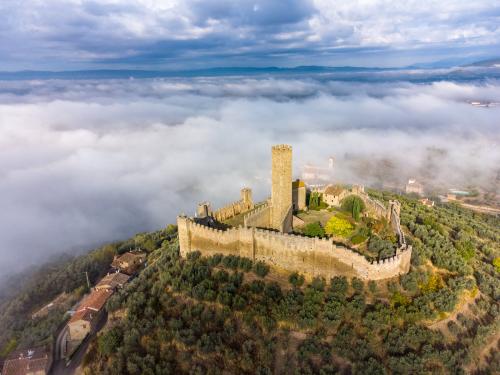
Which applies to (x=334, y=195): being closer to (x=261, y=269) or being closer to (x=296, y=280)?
(x=296, y=280)

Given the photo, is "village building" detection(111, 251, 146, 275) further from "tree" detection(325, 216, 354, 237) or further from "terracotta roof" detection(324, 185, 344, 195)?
"tree" detection(325, 216, 354, 237)

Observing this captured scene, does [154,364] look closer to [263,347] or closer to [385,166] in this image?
[263,347]

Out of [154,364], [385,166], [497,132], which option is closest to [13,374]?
[154,364]

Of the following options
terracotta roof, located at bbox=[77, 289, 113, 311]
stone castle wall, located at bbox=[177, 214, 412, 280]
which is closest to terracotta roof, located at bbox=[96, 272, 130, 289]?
terracotta roof, located at bbox=[77, 289, 113, 311]

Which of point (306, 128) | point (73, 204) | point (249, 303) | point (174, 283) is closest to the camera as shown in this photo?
point (249, 303)

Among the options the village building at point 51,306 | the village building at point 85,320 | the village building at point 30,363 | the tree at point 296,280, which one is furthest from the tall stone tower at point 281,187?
the village building at point 51,306

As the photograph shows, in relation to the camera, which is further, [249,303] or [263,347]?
[249,303]
